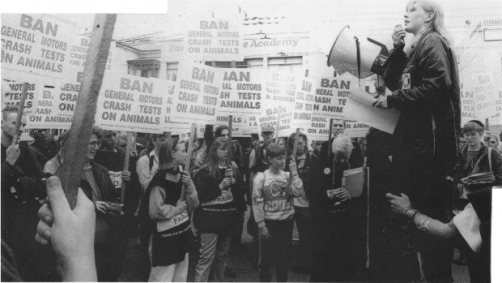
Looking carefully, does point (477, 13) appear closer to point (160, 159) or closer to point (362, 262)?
point (362, 262)

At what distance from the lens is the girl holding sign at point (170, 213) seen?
4832 mm

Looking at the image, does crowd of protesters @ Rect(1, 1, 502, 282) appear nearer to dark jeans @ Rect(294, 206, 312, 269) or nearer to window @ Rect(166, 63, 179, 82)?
dark jeans @ Rect(294, 206, 312, 269)

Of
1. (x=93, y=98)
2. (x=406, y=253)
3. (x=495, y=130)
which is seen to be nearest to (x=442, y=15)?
(x=495, y=130)

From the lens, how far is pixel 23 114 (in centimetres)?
503

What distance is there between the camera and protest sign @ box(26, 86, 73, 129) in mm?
4992

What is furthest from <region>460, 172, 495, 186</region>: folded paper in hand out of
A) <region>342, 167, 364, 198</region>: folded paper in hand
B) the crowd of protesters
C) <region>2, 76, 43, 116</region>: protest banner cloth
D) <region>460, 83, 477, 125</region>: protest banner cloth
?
<region>2, 76, 43, 116</region>: protest banner cloth

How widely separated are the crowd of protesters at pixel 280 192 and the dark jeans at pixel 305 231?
0.04 feet

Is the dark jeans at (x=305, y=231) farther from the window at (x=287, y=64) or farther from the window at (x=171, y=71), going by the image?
the window at (x=171, y=71)

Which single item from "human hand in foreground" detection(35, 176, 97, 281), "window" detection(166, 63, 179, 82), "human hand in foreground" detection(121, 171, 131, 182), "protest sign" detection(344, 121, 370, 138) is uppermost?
"window" detection(166, 63, 179, 82)

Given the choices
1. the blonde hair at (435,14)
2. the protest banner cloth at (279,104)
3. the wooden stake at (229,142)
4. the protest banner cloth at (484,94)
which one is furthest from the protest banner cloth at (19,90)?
the protest banner cloth at (484,94)

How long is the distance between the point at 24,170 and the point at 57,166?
1.14 feet

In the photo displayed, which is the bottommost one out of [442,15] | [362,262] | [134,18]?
[362,262]

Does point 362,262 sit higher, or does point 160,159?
point 160,159

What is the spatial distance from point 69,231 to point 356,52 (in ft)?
9.57
